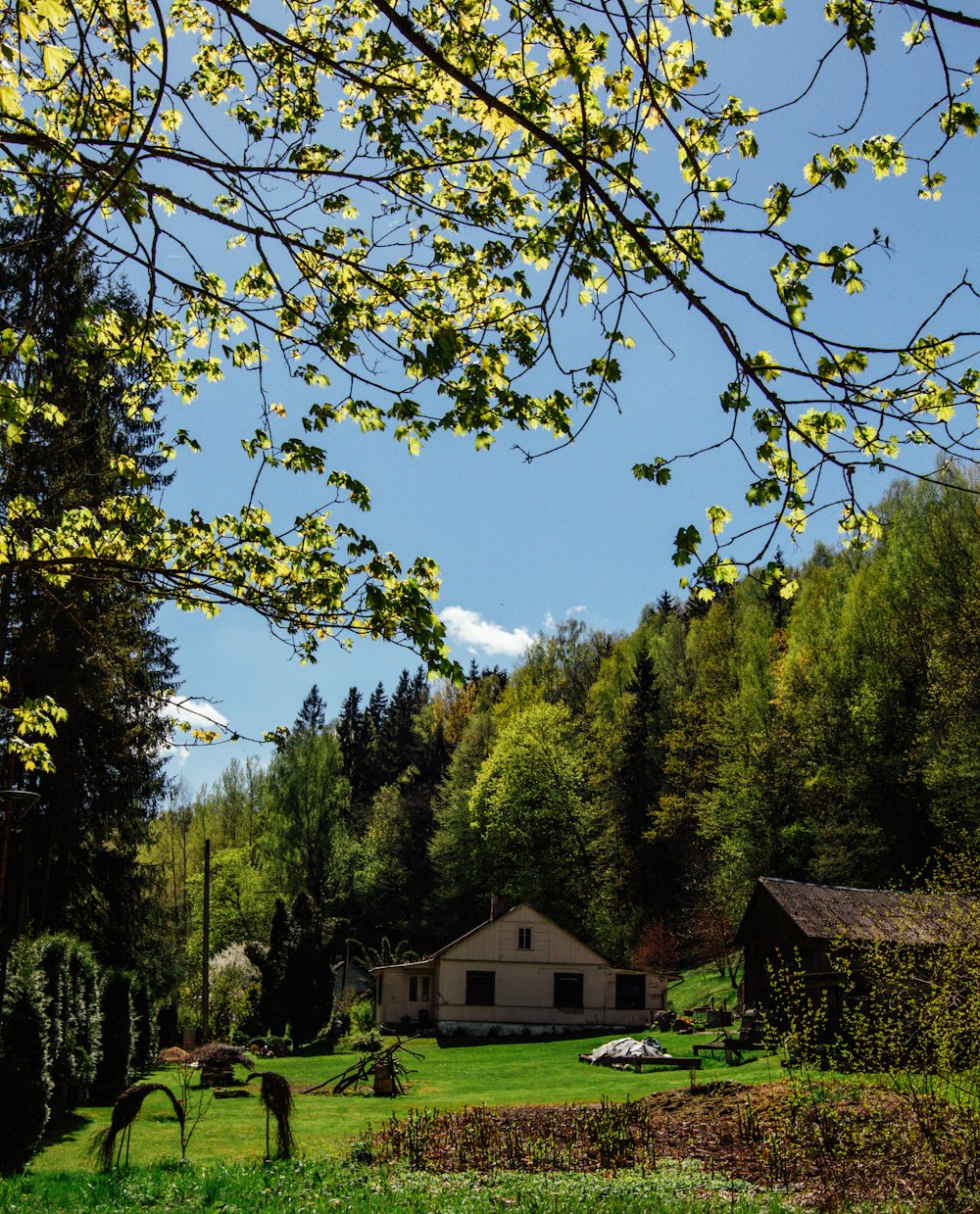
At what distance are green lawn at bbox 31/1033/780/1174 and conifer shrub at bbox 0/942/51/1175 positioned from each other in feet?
1.42

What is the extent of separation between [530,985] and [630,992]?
4.24m

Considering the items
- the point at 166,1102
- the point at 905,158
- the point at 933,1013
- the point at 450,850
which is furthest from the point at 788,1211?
the point at 450,850

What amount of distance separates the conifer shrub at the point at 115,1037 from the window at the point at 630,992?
2374 centimetres

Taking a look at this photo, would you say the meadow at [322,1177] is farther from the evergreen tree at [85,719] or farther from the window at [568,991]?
the window at [568,991]

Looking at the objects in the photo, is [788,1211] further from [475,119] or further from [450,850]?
[450,850]

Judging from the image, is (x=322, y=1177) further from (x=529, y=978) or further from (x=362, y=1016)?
(x=362, y=1016)

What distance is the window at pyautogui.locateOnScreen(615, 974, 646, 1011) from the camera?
131 feet

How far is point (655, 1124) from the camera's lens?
1484 centimetres

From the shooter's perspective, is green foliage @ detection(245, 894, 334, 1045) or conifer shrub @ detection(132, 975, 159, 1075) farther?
green foliage @ detection(245, 894, 334, 1045)

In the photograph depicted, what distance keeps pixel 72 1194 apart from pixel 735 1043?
1880 cm

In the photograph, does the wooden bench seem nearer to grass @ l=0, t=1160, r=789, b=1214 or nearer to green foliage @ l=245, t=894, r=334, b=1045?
green foliage @ l=245, t=894, r=334, b=1045

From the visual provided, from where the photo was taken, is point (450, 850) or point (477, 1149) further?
point (450, 850)

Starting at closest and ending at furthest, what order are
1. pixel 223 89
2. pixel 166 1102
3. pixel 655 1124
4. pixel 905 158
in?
pixel 905 158, pixel 223 89, pixel 655 1124, pixel 166 1102

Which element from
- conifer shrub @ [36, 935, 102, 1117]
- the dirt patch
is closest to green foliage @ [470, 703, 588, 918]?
conifer shrub @ [36, 935, 102, 1117]
